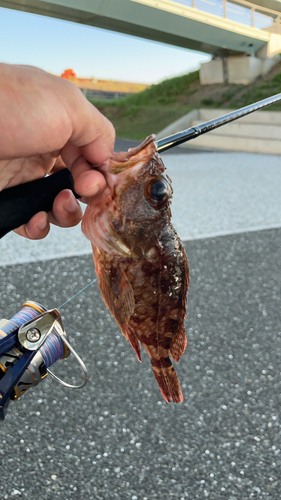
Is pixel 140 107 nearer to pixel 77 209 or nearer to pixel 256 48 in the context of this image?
pixel 256 48

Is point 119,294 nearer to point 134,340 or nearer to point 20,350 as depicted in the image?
point 134,340

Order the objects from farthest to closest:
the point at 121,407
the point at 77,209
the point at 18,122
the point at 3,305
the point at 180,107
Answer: the point at 180,107, the point at 3,305, the point at 121,407, the point at 77,209, the point at 18,122

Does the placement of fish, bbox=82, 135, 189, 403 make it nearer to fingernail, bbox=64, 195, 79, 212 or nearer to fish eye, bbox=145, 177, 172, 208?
fish eye, bbox=145, 177, 172, 208

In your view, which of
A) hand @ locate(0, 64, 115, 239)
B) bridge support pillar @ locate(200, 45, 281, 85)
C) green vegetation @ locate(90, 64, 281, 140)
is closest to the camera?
hand @ locate(0, 64, 115, 239)

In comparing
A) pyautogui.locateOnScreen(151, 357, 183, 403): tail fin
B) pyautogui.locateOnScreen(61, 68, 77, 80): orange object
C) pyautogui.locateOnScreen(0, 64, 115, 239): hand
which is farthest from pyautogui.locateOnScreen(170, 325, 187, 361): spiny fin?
pyautogui.locateOnScreen(61, 68, 77, 80): orange object

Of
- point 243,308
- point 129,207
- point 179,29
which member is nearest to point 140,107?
point 179,29

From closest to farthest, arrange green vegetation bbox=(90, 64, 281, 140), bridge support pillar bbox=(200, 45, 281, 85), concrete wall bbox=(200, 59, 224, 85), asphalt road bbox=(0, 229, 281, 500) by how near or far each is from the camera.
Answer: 1. asphalt road bbox=(0, 229, 281, 500)
2. green vegetation bbox=(90, 64, 281, 140)
3. bridge support pillar bbox=(200, 45, 281, 85)
4. concrete wall bbox=(200, 59, 224, 85)
